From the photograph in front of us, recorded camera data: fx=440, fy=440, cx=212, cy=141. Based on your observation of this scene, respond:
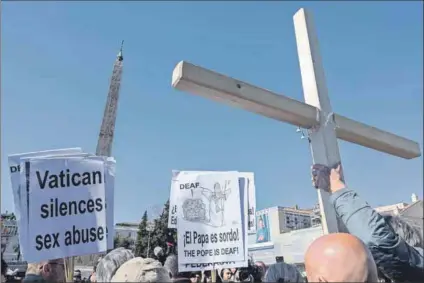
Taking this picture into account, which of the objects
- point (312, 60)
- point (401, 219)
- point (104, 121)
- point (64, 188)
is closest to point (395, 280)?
point (401, 219)

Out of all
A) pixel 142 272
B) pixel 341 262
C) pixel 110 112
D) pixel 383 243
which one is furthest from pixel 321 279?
pixel 110 112

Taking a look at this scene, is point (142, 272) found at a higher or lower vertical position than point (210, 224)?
lower

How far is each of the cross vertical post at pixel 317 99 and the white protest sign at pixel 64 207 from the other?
141 cm

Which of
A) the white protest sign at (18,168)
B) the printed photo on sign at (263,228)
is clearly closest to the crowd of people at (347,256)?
the white protest sign at (18,168)

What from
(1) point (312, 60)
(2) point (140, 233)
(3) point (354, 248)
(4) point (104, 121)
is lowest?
(3) point (354, 248)

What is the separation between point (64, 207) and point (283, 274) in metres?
1.51

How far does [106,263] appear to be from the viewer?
2188mm

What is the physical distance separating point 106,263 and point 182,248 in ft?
6.14

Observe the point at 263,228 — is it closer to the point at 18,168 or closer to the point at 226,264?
the point at 226,264

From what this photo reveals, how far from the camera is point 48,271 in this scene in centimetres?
288

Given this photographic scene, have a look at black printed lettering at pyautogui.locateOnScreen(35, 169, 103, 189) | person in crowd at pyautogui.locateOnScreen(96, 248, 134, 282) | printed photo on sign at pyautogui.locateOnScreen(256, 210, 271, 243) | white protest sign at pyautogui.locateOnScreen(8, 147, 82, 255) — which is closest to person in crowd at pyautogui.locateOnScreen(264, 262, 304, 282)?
person in crowd at pyautogui.locateOnScreen(96, 248, 134, 282)

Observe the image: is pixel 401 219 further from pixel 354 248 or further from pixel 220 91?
pixel 220 91

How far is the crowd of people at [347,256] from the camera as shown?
1214 mm

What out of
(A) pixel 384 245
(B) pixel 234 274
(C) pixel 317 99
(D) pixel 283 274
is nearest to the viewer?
(A) pixel 384 245
